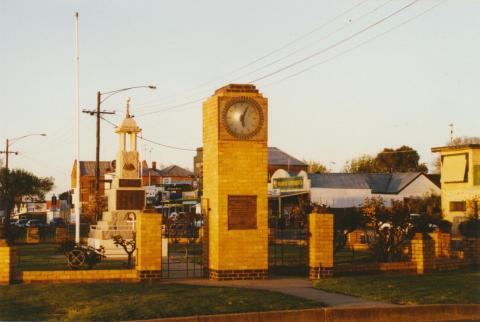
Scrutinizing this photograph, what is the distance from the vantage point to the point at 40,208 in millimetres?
107000

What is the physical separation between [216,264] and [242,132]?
323cm

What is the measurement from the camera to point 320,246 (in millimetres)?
18344

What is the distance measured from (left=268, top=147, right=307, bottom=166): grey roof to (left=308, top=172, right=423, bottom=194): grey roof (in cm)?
2437

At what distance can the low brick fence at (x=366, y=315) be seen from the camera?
Answer: 1231 centimetres

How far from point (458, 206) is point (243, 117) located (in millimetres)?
36273

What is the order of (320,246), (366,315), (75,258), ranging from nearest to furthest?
(366,315), (320,246), (75,258)

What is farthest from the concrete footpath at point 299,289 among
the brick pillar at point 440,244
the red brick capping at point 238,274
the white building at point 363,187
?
the white building at point 363,187

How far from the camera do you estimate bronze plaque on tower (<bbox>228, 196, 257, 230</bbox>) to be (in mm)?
17984

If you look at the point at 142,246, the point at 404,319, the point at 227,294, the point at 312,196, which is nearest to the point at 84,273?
the point at 142,246

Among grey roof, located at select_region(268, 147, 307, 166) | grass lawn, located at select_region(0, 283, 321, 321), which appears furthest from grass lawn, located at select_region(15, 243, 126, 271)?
grey roof, located at select_region(268, 147, 307, 166)

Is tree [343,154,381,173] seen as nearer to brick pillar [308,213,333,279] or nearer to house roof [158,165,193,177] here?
house roof [158,165,193,177]

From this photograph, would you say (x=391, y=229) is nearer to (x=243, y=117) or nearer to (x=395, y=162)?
(x=243, y=117)

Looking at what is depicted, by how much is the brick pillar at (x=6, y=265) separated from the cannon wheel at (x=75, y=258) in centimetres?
282

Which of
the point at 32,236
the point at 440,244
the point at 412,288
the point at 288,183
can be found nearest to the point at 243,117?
the point at 412,288
